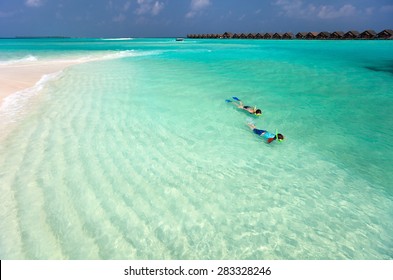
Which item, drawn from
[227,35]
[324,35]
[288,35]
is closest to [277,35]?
[288,35]

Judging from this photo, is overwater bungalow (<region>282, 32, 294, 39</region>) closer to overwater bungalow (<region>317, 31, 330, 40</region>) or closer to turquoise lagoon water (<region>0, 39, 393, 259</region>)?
overwater bungalow (<region>317, 31, 330, 40</region>)

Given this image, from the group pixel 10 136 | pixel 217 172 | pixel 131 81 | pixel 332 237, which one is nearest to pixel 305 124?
pixel 217 172

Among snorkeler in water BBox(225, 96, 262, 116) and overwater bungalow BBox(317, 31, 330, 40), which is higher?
overwater bungalow BBox(317, 31, 330, 40)

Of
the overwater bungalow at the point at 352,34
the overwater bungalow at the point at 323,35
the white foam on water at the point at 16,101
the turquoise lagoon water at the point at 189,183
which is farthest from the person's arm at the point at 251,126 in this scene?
the overwater bungalow at the point at 323,35

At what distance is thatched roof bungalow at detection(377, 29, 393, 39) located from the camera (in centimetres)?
8001

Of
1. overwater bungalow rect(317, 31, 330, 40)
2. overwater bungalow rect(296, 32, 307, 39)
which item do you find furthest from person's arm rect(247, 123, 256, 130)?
overwater bungalow rect(296, 32, 307, 39)

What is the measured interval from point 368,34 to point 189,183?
110m

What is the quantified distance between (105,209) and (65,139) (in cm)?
316

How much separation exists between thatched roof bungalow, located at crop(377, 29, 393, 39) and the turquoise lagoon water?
98.7 metres

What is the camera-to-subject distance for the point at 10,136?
6.18 meters

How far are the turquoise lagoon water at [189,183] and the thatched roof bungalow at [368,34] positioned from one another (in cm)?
10070

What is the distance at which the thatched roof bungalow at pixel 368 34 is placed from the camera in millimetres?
84306

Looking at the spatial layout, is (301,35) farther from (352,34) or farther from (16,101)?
(16,101)
